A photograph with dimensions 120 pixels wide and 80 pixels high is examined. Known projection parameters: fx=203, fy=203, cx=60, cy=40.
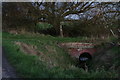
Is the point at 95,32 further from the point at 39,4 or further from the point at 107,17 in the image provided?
the point at 39,4

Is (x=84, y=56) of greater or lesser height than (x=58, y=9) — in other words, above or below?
below

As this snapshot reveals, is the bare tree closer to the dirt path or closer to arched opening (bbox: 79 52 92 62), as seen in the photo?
arched opening (bbox: 79 52 92 62)

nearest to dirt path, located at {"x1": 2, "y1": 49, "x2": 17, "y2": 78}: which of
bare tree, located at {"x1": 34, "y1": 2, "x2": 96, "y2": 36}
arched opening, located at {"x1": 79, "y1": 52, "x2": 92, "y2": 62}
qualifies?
arched opening, located at {"x1": 79, "y1": 52, "x2": 92, "y2": 62}

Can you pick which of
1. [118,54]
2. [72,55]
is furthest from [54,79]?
[72,55]

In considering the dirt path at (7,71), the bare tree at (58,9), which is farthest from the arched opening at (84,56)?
the dirt path at (7,71)

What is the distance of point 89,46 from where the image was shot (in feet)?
56.3

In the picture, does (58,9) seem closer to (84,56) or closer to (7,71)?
(84,56)

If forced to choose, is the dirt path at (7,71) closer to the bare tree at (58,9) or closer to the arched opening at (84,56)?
the arched opening at (84,56)

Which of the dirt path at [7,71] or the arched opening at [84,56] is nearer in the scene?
the dirt path at [7,71]

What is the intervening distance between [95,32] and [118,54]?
9784mm

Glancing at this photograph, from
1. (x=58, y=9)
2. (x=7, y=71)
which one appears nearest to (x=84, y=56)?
(x=58, y=9)

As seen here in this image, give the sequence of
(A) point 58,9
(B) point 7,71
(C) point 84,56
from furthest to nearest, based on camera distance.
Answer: (A) point 58,9, (C) point 84,56, (B) point 7,71

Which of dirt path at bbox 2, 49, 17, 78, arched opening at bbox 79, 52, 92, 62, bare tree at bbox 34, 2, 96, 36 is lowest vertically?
arched opening at bbox 79, 52, 92, 62

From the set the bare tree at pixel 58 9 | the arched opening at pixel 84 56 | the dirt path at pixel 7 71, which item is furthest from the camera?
the bare tree at pixel 58 9
